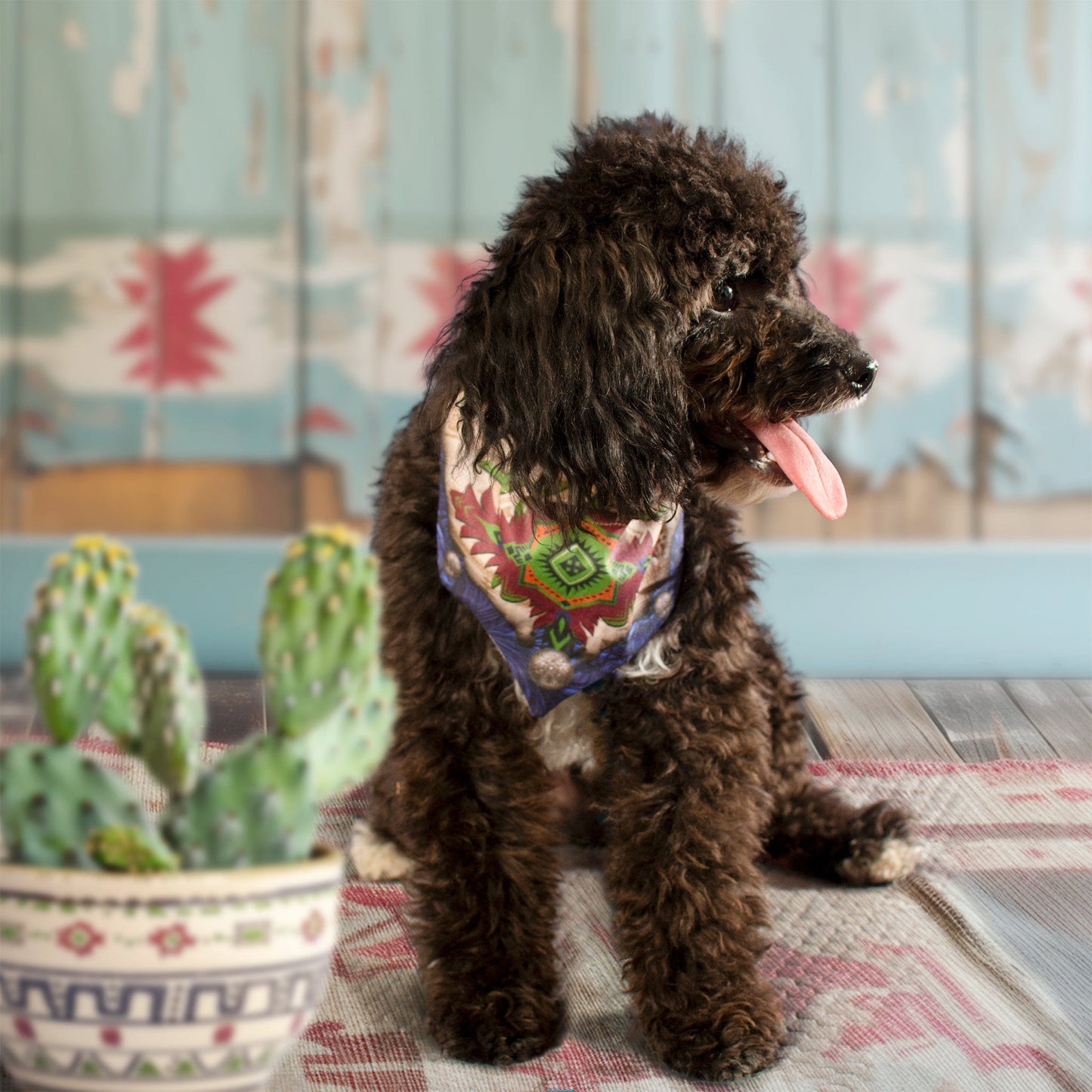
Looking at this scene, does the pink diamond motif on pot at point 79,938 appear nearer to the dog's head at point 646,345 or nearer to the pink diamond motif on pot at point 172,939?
the pink diamond motif on pot at point 172,939

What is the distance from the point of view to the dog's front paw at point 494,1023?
1.52 m

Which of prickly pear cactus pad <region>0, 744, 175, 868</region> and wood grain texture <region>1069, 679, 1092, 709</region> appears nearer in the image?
prickly pear cactus pad <region>0, 744, 175, 868</region>

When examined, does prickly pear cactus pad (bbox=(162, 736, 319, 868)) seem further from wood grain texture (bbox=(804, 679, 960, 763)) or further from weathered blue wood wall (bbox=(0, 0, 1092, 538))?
weathered blue wood wall (bbox=(0, 0, 1092, 538))

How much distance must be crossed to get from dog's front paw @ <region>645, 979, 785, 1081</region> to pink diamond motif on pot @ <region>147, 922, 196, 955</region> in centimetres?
83

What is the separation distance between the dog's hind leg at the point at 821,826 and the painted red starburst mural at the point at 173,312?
1.69 m

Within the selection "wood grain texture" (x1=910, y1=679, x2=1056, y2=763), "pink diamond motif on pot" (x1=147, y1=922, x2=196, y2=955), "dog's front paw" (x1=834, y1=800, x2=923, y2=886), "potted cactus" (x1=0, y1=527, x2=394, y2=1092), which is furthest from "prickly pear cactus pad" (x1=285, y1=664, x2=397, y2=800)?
"wood grain texture" (x1=910, y1=679, x2=1056, y2=763)

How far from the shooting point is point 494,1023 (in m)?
1.53

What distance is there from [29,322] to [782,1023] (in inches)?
91.7

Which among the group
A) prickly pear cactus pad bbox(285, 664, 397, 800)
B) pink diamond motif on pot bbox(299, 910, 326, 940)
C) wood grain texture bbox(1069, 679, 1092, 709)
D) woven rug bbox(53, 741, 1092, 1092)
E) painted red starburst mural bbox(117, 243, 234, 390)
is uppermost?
painted red starburst mural bbox(117, 243, 234, 390)

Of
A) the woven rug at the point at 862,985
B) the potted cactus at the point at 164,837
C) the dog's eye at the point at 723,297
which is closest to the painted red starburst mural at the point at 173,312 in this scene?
the woven rug at the point at 862,985

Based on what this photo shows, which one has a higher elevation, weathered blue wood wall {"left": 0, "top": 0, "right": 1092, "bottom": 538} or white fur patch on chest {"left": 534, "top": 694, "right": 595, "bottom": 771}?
weathered blue wood wall {"left": 0, "top": 0, "right": 1092, "bottom": 538}

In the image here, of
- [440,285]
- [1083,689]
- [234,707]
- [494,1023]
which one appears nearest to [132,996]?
[494,1023]

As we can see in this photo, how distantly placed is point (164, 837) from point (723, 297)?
95 cm

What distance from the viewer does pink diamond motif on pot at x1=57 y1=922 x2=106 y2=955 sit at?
0.81 meters
